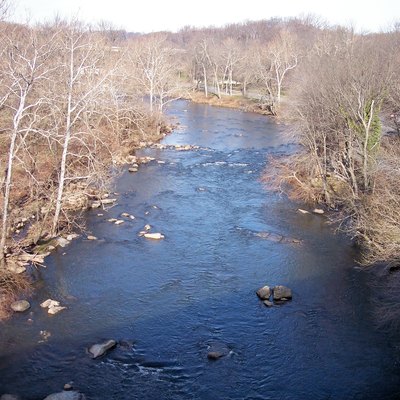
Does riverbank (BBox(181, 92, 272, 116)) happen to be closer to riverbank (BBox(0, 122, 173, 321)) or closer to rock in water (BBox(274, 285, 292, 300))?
riverbank (BBox(0, 122, 173, 321))

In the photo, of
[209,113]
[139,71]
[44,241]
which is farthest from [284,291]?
[209,113]

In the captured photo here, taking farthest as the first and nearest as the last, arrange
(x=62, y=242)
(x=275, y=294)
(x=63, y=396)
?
1. (x=62, y=242)
2. (x=275, y=294)
3. (x=63, y=396)

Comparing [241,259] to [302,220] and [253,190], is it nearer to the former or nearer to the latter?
[302,220]

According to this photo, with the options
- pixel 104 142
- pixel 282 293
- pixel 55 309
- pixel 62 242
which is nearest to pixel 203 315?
pixel 282 293

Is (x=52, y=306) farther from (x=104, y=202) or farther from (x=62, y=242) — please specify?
(x=104, y=202)

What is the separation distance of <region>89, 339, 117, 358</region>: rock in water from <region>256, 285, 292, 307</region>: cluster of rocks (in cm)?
518

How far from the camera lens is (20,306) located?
568 inches

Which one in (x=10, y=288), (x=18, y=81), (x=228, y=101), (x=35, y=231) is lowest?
(x=10, y=288)

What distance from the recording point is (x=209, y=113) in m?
53.5

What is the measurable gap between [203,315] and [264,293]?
2370 mm

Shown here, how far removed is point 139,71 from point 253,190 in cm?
2266

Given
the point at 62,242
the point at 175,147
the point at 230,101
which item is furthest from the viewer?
the point at 230,101

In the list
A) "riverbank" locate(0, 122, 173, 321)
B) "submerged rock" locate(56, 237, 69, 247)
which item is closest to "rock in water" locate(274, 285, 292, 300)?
"riverbank" locate(0, 122, 173, 321)

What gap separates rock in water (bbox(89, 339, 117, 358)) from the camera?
12.4m
